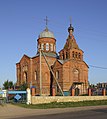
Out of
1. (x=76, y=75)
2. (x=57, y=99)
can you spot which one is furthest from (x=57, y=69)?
(x=57, y=99)

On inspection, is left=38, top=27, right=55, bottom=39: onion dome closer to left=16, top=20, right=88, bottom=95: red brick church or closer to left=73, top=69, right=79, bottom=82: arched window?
left=16, top=20, right=88, bottom=95: red brick church

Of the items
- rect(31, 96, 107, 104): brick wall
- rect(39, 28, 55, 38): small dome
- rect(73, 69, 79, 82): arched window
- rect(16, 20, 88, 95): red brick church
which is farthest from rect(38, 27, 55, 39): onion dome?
rect(31, 96, 107, 104): brick wall

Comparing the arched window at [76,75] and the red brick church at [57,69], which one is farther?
the arched window at [76,75]

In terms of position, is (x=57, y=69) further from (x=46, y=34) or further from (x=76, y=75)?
(x=46, y=34)

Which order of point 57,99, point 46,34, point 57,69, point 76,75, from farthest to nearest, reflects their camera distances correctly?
point 46,34 → point 76,75 → point 57,69 → point 57,99

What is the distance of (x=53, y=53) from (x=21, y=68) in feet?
26.6

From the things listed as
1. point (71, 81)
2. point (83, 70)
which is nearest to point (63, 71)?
point (71, 81)

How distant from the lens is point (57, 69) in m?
45.1

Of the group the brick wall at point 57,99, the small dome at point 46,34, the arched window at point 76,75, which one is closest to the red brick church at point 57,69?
the arched window at point 76,75

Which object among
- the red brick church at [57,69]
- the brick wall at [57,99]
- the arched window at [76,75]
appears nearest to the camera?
the brick wall at [57,99]

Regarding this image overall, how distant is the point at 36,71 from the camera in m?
47.1

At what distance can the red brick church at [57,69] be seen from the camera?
4375 centimetres

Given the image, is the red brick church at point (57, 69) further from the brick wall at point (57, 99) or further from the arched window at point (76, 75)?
the brick wall at point (57, 99)

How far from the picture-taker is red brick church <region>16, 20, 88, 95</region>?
43.8 meters
